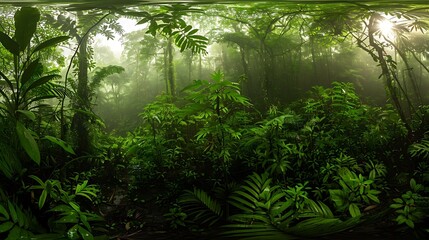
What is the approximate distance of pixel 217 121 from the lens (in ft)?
5.25

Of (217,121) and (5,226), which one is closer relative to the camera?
(5,226)

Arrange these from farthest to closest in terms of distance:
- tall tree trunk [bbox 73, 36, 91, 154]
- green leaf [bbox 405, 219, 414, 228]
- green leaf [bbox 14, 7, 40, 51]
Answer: tall tree trunk [bbox 73, 36, 91, 154] → green leaf [bbox 405, 219, 414, 228] → green leaf [bbox 14, 7, 40, 51]

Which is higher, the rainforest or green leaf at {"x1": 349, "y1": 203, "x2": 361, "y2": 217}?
the rainforest

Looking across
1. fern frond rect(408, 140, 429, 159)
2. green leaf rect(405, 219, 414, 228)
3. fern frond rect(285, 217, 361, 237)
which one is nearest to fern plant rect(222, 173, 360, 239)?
fern frond rect(285, 217, 361, 237)

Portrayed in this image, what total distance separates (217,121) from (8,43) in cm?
104

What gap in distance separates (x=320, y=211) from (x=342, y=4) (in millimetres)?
1252

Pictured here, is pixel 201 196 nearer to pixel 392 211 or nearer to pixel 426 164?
pixel 392 211

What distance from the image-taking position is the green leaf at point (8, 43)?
1.22 m

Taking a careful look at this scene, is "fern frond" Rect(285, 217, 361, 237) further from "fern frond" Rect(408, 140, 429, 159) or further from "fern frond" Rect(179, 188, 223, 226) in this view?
"fern frond" Rect(408, 140, 429, 159)

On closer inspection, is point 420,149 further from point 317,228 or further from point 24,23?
point 24,23

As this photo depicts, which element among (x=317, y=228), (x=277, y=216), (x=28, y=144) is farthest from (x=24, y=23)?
(x=317, y=228)

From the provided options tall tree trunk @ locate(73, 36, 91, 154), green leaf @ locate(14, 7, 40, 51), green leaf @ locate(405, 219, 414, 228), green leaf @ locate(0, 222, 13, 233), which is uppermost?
green leaf @ locate(14, 7, 40, 51)

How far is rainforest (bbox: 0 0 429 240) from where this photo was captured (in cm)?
141

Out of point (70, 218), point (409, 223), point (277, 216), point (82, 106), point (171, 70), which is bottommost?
point (409, 223)
